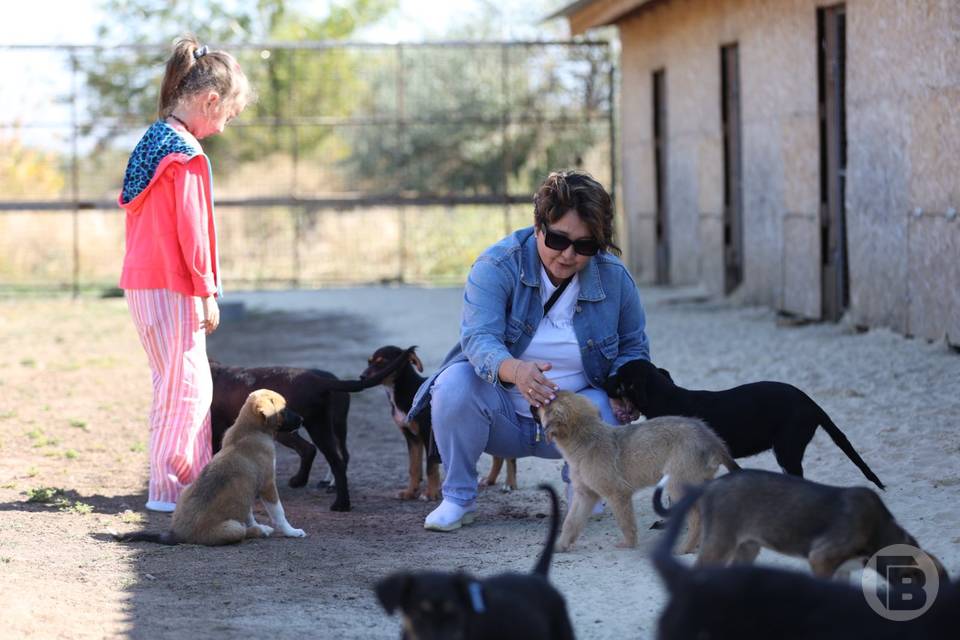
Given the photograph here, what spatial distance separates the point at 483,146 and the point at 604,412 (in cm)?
2166

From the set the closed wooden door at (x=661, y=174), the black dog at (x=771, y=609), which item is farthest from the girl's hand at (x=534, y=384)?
the closed wooden door at (x=661, y=174)

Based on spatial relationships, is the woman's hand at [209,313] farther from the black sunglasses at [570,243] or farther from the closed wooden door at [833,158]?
the closed wooden door at [833,158]

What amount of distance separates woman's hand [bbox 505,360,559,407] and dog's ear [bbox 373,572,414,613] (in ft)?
7.82

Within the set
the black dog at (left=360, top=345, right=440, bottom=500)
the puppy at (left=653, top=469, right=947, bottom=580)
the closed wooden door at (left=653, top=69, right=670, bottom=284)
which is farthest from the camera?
the closed wooden door at (left=653, top=69, right=670, bottom=284)

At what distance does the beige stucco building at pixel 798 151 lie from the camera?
1012 cm

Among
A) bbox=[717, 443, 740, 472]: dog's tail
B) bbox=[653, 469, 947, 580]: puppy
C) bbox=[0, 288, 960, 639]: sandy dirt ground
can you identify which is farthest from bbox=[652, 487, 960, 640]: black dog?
bbox=[717, 443, 740, 472]: dog's tail

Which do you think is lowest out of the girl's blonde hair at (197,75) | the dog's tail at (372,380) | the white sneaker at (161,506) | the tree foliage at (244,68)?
the white sneaker at (161,506)

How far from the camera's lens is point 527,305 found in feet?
20.5

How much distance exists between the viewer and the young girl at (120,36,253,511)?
21.5ft

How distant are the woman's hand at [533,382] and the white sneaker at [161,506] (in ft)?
7.01

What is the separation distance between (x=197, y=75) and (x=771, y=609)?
4509mm

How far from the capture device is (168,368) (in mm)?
6727

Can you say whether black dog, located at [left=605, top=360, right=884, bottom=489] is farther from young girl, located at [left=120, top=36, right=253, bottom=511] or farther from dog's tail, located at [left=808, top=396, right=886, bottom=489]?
young girl, located at [left=120, top=36, right=253, bottom=511]

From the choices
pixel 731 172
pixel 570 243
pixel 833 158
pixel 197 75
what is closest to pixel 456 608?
pixel 570 243
